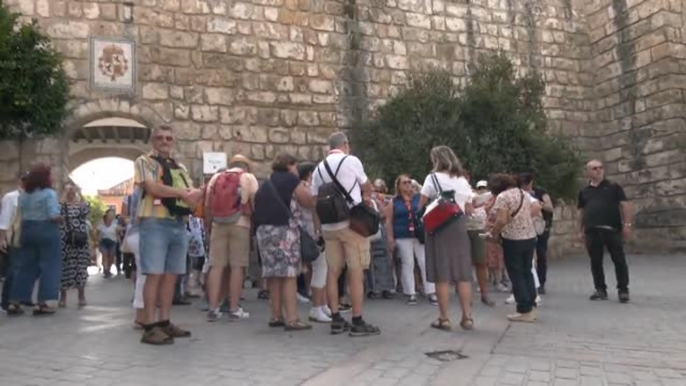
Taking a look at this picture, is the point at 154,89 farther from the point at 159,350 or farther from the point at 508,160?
the point at 159,350

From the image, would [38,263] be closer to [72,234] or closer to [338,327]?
[72,234]

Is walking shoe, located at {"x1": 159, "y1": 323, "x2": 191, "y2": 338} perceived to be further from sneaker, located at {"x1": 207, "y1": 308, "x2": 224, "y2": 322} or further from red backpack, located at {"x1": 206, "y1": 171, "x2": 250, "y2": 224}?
red backpack, located at {"x1": 206, "y1": 171, "x2": 250, "y2": 224}

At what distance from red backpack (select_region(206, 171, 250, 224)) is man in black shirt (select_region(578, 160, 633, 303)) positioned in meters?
4.57

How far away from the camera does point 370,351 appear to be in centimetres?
489

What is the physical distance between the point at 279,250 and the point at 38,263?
3.09 meters

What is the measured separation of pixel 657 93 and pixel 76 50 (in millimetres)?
13031

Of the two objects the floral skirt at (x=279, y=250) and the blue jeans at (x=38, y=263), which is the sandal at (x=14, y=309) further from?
the floral skirt at (x=279, y=250)

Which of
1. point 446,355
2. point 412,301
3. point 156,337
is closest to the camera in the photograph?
point 446,355

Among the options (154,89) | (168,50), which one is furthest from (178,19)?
(154,89)

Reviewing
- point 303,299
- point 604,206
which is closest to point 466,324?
point 303,299

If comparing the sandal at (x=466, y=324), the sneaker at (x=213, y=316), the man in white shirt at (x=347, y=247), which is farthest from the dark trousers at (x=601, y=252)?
the sneaker at (x=213, y=316)

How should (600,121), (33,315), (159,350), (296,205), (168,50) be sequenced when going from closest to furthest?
(159,350), (296,205), (33,315), (168,50), (600,121)

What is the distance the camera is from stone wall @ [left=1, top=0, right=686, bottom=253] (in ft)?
41.6

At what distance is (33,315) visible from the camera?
711 cm
